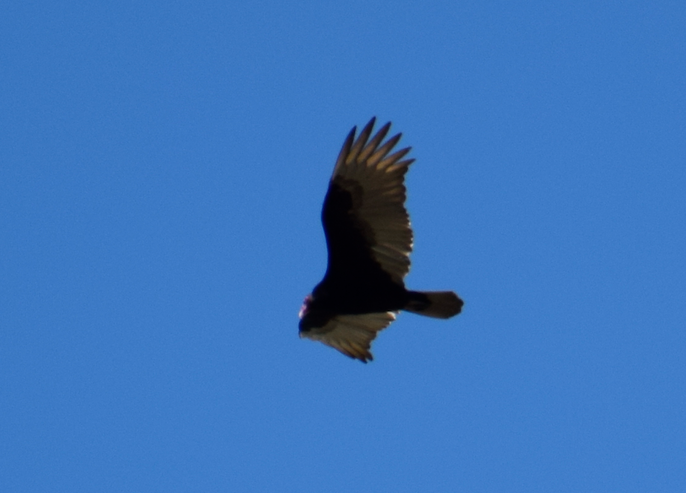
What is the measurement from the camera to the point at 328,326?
1317 cm

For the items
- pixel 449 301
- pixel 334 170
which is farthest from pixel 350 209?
pixel 449 301

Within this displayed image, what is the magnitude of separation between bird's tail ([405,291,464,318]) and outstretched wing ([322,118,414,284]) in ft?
0.93

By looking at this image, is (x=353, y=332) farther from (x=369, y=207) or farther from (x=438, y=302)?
(x=369, y=207)

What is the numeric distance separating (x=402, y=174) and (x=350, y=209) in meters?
0.59

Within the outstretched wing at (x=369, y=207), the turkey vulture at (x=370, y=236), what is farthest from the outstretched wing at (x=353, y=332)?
the outstretched wing at (x=369, y=207)

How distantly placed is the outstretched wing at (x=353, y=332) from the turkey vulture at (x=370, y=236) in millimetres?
470

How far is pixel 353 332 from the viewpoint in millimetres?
13352

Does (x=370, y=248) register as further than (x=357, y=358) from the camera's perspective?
No

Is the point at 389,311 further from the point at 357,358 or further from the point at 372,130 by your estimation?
the point at 372,130

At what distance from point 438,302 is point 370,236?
2.93 feet

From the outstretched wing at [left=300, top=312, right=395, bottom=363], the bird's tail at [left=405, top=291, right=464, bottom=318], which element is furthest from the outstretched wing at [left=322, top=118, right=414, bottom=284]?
the outstretched wing at [left=300, top=312, right=395, bottom=363]

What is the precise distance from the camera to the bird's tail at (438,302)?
1234cm

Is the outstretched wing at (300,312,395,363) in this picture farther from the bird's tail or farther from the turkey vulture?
the bird's tail

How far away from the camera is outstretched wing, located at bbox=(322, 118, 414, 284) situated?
40.7 feet
